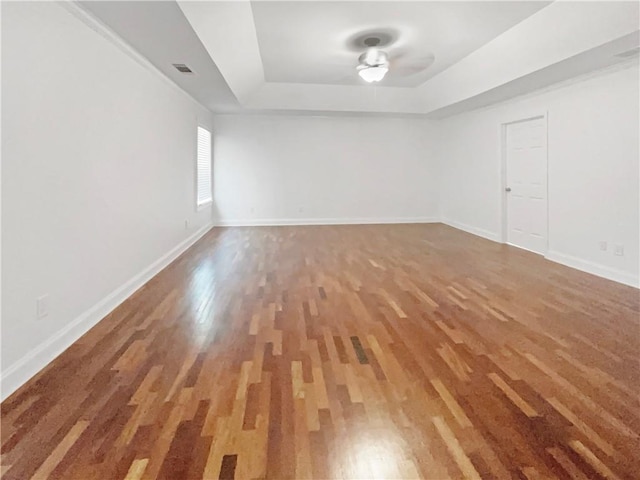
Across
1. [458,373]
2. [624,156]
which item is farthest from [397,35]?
[458,373]

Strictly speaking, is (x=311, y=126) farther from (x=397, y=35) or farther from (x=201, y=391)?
(x=201, y=391)

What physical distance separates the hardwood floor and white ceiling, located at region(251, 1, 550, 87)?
113 inches

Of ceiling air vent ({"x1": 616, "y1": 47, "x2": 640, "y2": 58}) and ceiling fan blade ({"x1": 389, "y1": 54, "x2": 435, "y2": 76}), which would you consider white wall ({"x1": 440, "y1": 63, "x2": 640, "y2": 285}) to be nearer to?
ceiling air vent ({"x1": 616, "y1": 47, "x2": 640, "y2": 58})

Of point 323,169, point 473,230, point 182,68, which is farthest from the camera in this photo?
point 323,169

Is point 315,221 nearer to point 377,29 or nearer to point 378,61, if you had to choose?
point 378,61

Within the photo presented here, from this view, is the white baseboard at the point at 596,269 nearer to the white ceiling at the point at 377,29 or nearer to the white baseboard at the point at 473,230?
the white baseboard at the point at 473,230

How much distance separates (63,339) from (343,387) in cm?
193

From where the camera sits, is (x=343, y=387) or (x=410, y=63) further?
(x=410, y=63)

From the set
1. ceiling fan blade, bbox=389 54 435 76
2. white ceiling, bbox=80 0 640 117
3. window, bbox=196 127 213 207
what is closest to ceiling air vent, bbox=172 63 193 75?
white ceiling, bbox=80 0 640 117

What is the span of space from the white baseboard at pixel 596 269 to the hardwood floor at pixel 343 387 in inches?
7.8

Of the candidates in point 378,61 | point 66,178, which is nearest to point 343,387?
point 66,178

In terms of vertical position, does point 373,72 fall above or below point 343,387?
above

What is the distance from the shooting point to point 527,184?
6.30 m

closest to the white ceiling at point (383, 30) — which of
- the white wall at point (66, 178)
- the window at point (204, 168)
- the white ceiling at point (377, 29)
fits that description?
the white ceiling at point (377, 29)
